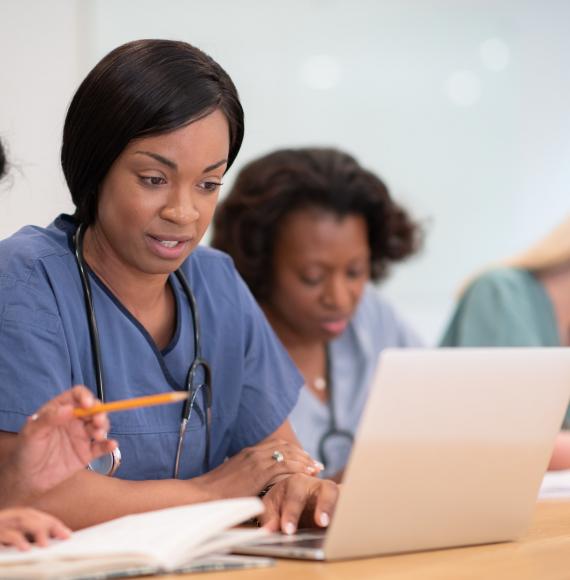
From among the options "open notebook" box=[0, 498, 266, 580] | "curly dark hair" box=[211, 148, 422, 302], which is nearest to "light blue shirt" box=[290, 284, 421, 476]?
"curly dark hair" box=[211, 148, 422, 302]

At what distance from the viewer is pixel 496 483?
1.11 meters

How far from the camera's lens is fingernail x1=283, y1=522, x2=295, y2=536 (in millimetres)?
1186

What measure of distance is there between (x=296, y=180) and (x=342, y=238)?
0.58 ft

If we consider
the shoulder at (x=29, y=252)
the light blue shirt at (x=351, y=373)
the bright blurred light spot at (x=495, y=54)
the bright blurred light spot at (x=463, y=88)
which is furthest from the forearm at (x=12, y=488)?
the bright blurred light spot at (x=495, y=54)

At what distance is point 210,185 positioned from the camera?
1412 millimetres

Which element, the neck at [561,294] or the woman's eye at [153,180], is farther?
the neck at [561,294]

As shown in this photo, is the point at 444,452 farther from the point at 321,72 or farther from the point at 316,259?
the point at 321,72

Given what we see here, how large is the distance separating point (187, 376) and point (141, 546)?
22.1 inches

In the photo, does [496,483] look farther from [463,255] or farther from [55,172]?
[463,255]

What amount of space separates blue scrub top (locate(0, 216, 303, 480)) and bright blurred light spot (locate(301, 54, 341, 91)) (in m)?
2.03

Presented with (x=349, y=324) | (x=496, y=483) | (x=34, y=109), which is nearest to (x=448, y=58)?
(x=349, y=324)

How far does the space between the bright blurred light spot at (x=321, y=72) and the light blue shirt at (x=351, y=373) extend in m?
1.07

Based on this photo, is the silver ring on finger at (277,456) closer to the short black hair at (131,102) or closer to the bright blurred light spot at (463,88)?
the short black hair at (131,102)

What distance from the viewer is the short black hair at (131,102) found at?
1.33 metres
